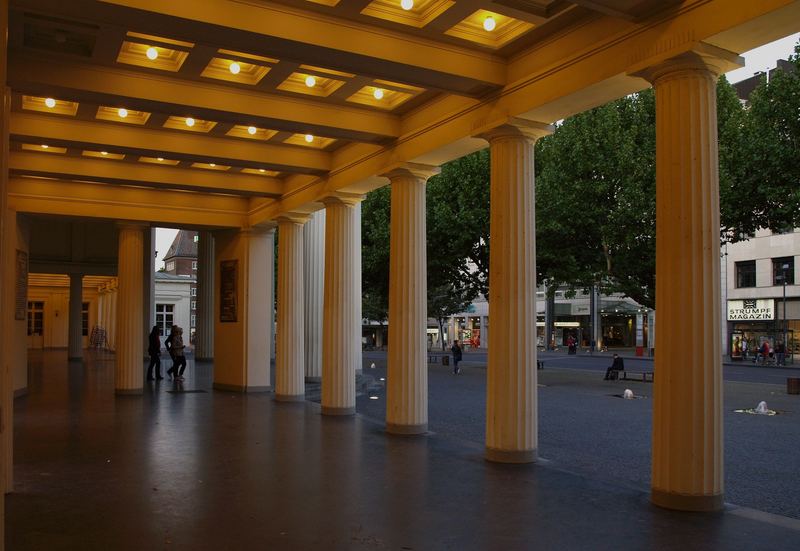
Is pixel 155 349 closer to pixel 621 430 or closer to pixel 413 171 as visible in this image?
pixel 413 171

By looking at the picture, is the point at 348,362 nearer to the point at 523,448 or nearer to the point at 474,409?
the point at 474,409

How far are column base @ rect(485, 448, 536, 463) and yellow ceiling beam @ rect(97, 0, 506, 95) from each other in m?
4.53

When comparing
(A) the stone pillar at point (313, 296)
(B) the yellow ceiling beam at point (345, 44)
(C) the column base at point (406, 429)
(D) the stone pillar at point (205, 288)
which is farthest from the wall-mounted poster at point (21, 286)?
(D) the stone pillar at point (205, 288)

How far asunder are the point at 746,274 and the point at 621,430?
36583 millimetres

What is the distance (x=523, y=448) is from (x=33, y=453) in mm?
6283

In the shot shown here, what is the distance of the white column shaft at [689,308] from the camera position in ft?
21.5

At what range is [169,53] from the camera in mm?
8852

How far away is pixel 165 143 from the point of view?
11875 millimetres

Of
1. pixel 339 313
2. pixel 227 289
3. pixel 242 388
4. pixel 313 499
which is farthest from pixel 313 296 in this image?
pixel 313 499

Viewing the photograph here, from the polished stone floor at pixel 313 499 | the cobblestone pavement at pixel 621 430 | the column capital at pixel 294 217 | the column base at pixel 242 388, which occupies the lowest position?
the cobblestone pavement at pixel 621 430

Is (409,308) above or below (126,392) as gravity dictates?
above

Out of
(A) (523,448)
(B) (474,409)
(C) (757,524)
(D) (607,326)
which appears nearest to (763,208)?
(B) (474,409)

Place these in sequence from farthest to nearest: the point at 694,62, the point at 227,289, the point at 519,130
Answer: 1. the point at 227,289
2. the point at 519,130
3. the point at 694,62

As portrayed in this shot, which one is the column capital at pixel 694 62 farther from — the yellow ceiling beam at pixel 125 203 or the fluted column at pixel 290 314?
the yellow ceiling beam at pixel 125 203
